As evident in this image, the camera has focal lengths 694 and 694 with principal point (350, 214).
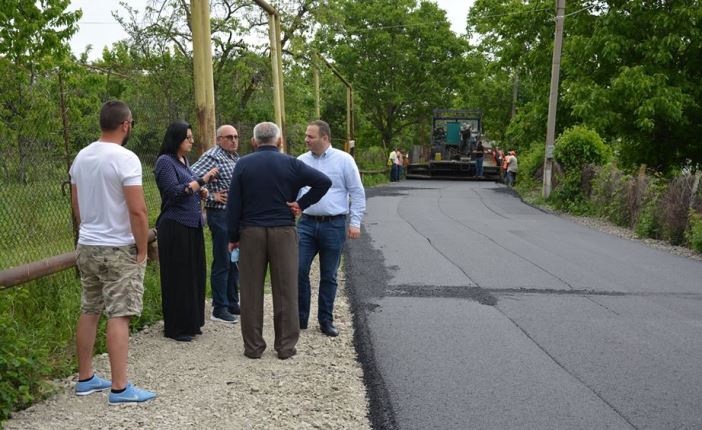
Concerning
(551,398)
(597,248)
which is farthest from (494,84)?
(551,398)

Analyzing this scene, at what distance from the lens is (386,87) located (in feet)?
152

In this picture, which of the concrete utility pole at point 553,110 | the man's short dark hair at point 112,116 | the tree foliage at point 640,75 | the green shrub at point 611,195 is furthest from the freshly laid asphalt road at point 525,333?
the concrete utility pole at point 553,110

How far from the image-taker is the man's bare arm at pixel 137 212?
14.0 ft

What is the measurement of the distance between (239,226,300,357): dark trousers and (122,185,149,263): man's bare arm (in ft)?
3.92

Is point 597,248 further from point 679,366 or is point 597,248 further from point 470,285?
point 679,366

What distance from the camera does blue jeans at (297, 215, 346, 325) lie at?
6.19m

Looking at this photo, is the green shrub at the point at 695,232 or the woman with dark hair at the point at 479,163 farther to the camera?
the woman with dark hair at the point at 479,163

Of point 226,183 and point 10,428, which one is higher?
point 226,183

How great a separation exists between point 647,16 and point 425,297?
1615 cm

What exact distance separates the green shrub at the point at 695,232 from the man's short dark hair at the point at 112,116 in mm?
10575

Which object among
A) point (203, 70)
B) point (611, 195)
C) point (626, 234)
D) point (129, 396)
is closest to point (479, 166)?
point (611, 195)

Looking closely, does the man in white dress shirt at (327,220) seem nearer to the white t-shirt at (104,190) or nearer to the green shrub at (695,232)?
the white t-shirt at (104,190)

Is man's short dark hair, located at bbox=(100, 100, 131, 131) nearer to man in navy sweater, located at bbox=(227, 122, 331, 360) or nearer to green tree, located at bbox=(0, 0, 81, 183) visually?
man in navy sweater, located at bbox=(227, 122, 331, 360)

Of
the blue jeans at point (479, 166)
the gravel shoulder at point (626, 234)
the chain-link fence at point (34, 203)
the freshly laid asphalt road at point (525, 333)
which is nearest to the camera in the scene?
the freshly laid asphalt road at point (525, 333)
